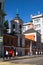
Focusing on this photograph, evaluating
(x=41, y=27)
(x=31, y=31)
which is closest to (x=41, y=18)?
→ (x=41, y=27)

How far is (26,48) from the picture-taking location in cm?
7388

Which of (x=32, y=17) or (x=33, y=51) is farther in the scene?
(x=32, y=17)

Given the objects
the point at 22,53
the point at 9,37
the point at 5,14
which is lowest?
the point at 22,53

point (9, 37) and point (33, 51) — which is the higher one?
point (9, 37)

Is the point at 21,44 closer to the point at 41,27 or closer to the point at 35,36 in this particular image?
the point at 35,36

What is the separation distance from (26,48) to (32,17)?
156 feet

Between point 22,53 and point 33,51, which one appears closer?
point 22,53

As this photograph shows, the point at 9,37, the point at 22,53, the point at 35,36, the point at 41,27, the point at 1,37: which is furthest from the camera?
the point at 41,27

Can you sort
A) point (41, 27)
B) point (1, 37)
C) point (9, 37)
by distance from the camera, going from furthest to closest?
point (41, 27)
point (9, 37)
point (1, 37)

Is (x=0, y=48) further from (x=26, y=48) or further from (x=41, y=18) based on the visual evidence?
(x=41, y=18)

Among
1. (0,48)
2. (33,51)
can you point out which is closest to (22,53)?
(33,51)

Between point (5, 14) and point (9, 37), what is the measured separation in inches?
303

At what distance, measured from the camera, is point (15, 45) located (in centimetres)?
6769

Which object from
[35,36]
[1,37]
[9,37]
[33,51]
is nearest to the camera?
[1,37]
